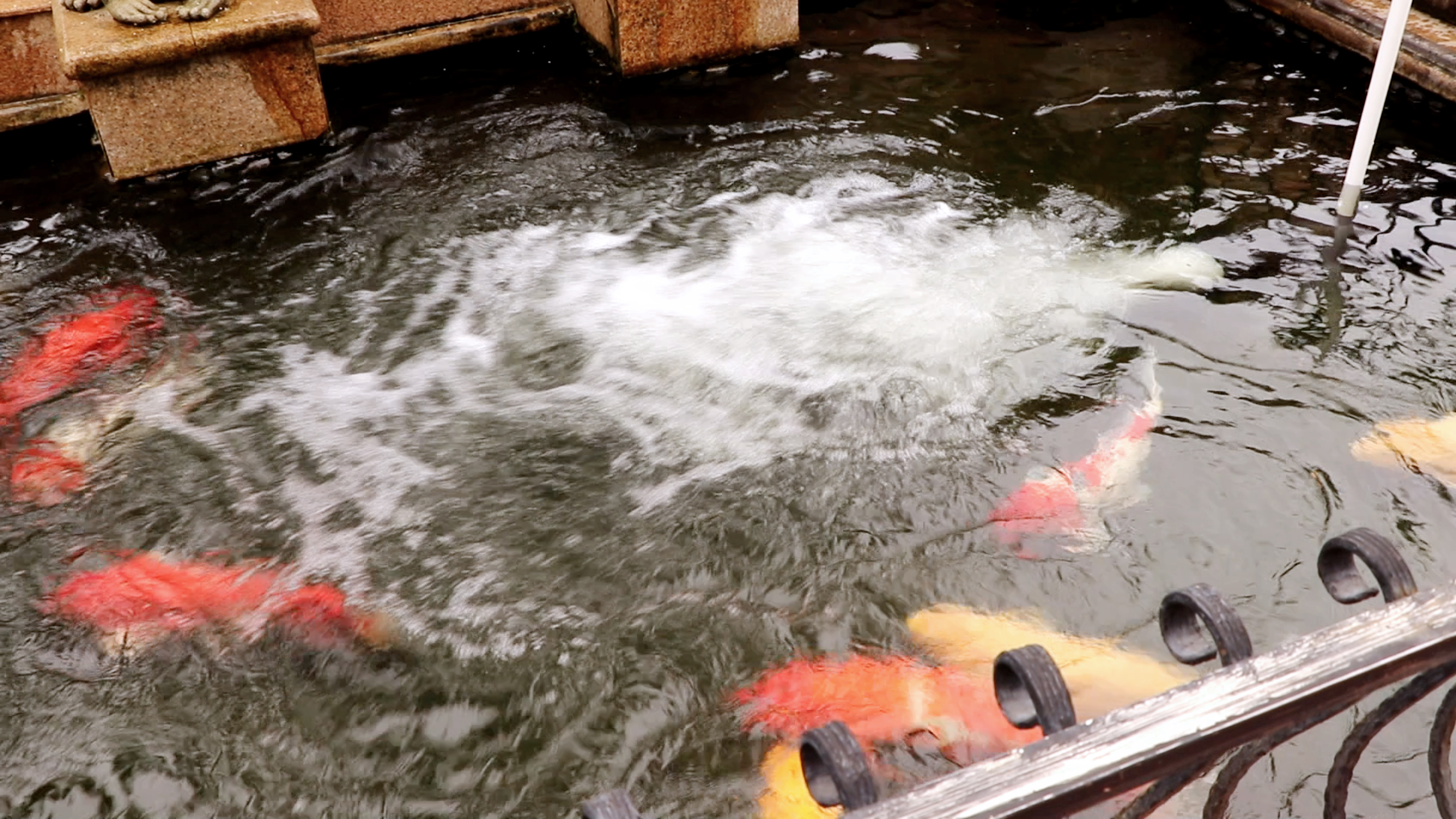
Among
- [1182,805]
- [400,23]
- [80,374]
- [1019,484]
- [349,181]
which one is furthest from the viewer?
[400,23]

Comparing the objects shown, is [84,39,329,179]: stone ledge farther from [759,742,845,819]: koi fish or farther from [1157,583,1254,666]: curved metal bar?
[1157,583,1254,666]: curved metal bar

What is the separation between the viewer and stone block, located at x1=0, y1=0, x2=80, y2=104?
6.33 meters

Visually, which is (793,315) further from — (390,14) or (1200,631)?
(390,14)

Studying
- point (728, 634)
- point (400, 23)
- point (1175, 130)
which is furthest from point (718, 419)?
point (400, 23)

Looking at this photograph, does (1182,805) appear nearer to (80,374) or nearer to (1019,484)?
(1019,484)

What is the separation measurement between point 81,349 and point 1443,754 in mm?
5372

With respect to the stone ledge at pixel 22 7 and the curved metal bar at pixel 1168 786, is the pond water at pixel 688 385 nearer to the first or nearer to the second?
the stone ledge at pixel 22 7

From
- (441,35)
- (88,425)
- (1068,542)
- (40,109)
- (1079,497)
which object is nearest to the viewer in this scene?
(1068,542)

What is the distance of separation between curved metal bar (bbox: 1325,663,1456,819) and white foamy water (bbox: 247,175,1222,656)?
2474mm

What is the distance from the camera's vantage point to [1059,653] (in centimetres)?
343

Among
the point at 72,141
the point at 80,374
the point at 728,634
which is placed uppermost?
the point at 72,141

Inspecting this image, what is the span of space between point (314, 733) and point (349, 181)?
150 inches

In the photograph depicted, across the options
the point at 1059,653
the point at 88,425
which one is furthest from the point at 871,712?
the point at 88,425

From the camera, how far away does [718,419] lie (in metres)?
4.68
